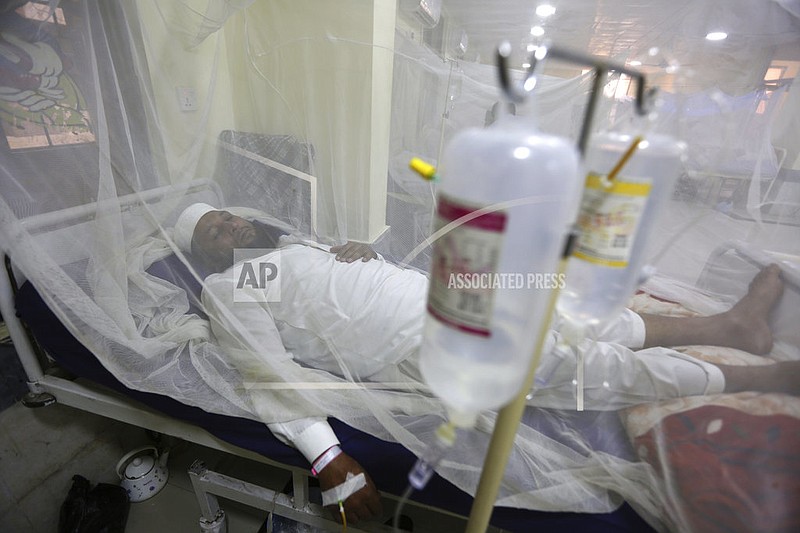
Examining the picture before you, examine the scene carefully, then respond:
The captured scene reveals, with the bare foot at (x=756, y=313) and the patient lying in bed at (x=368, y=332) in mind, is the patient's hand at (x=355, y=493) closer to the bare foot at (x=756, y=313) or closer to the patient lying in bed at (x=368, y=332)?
the patient lying in bed at (x=368, y=332)

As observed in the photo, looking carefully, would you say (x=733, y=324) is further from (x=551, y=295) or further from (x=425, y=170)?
(x=425, y=170)

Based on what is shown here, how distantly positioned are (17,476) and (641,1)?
3.15 metres

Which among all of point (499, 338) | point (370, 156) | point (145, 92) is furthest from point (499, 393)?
point (370, 156)

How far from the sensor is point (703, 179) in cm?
121

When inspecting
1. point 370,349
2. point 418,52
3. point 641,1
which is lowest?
point 370,349

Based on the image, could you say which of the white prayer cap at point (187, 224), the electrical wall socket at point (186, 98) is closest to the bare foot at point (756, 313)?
the white prayer cap at point (187, 224)

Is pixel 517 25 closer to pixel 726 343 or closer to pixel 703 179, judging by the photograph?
pixel 703 179

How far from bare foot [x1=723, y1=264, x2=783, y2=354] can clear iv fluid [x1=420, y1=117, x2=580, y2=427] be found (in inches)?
33.2

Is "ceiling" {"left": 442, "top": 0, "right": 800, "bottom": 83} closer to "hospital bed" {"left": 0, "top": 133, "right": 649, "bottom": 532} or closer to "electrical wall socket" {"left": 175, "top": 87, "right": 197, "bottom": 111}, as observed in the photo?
"electrical wall socket" {"left": 175, "top": 87, "right": 197, "bottom": 111}

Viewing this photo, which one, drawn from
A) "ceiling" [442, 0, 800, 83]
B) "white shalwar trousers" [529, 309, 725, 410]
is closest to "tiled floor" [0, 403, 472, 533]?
"white shalwar trousers" [529, 309, 725, 410]

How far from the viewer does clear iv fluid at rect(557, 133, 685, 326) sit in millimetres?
440

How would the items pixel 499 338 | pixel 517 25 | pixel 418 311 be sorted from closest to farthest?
pixel 499 338
pixel 418 311
pixel 517 25

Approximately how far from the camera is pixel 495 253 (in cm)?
34

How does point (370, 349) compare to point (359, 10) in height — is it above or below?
below
